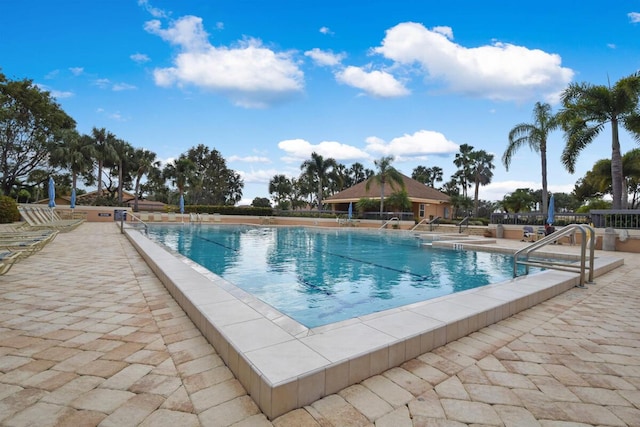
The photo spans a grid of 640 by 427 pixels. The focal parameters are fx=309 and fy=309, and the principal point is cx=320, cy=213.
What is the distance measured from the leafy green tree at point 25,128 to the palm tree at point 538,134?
124ft

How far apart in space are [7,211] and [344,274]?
705 inches

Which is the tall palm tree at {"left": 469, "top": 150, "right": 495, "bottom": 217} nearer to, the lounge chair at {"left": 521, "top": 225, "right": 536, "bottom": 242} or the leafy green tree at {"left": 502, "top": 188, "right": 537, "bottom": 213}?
the leafy green tree at {"left": 502, "top": 188, "right": 537, "bottom": 213}

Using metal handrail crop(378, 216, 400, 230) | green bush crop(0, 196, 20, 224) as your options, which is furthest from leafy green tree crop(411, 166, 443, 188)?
green bush crop(0, 196, 20, 224)

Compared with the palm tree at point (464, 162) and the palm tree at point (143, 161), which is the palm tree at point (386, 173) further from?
the palm tree at point (143, 161)

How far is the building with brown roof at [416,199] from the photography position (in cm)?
3281

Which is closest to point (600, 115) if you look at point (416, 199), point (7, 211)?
point (416, 199)

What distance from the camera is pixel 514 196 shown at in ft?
122

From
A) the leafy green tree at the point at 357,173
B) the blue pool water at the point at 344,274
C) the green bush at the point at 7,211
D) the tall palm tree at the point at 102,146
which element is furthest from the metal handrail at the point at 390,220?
the leafy green tree at the point at 357,173

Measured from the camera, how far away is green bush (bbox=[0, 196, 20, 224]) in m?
15.2

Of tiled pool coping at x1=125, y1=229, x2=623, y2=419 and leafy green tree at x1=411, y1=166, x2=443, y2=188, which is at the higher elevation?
leafy green tree at x1=411, y1=166, x2=443, y2=188

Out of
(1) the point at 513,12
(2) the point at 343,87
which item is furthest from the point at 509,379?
(2) the point at 343,87

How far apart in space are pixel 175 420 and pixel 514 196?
141 ft

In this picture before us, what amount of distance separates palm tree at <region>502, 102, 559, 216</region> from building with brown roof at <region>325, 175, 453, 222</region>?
469 inches

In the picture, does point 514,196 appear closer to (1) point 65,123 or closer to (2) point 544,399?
(2) point 544,399
